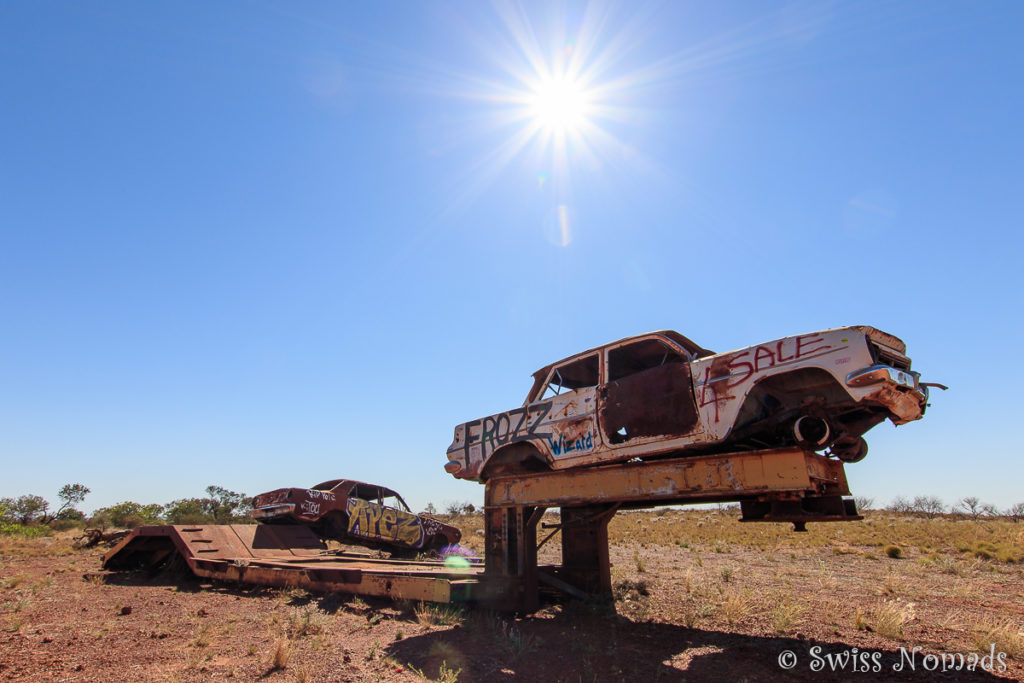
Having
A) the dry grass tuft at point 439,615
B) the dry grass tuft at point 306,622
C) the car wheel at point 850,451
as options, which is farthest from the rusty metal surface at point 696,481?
the dry grass tuft at point 306,622

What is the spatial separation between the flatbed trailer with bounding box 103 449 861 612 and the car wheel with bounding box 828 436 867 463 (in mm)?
257

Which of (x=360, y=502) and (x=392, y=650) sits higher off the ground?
(x=360, y=502)

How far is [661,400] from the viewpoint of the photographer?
4934 mm

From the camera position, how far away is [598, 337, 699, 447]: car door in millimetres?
4785

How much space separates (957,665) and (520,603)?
389cm

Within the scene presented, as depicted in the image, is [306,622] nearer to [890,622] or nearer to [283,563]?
[283,563]

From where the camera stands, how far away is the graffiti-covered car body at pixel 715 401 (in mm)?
3994

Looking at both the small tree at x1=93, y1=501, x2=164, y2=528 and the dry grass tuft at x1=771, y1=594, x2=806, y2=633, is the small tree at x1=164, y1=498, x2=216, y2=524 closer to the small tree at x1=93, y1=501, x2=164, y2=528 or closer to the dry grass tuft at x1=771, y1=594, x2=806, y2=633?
the small tree at x1=93, y1=501, x2=164, y2=528

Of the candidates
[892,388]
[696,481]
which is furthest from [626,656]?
[892,388]

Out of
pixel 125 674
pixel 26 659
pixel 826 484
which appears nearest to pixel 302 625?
pixel 125 674

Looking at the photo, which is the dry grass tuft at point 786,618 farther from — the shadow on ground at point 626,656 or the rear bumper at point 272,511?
the rear bumper at point 272,511

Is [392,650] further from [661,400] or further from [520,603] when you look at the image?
[661,400]

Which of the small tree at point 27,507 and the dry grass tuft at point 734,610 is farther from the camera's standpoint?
the small tree at point 27,507

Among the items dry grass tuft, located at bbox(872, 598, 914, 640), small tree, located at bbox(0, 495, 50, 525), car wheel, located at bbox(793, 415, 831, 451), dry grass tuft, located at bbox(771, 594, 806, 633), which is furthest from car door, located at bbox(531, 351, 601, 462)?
small tree, located at bbox(0, 495, 50, 525)
